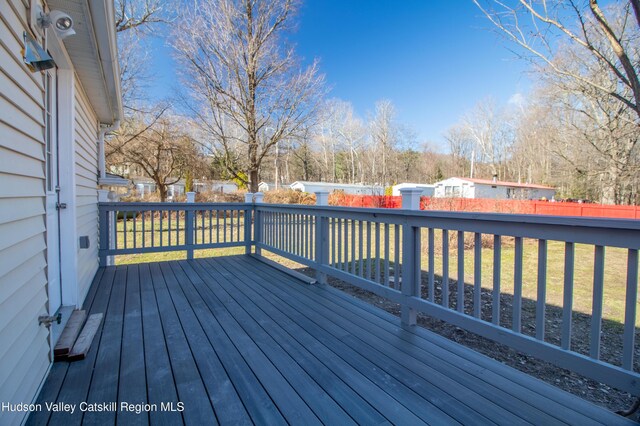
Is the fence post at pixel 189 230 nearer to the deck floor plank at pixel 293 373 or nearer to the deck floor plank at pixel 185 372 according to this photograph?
the deck floor plank at pixel 185 372

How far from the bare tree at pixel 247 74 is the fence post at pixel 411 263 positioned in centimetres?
938

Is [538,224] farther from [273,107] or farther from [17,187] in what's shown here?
[273,107]

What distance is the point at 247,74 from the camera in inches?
428

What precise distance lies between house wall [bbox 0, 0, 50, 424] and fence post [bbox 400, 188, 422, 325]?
2.25m

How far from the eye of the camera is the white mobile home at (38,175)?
4.50ft

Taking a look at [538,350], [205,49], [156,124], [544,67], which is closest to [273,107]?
[205,49]

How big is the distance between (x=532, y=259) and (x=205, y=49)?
37.1 feet

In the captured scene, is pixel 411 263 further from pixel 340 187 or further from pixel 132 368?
pixel 340 187

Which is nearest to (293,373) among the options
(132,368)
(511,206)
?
(132,368)

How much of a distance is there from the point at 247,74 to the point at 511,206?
398 inches

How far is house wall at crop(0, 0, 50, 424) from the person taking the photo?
133 cm

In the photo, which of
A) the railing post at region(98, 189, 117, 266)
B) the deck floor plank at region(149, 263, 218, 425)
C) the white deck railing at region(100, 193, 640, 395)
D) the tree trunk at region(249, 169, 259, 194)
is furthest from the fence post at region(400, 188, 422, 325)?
the tree trunk at region(249, 169, 259, 194)

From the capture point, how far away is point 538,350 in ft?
5.60

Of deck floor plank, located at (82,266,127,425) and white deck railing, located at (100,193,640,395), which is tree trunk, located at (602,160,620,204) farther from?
deck floor plank, located at (82,266,127,425)
